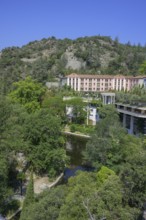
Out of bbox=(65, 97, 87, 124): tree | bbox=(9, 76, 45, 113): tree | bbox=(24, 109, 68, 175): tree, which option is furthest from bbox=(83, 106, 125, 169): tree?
bbox=(9, 76, 45, 113): tree

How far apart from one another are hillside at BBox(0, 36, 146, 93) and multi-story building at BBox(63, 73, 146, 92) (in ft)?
36.4

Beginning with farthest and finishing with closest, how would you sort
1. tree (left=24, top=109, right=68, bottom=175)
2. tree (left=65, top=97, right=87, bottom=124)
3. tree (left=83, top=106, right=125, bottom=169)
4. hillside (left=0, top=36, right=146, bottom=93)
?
hillside (left=0, top=36, right=146, bottom=93) < tree (left=65, top=97, right=87, bottom=124) < tree (left=24, top=109, right=68, bottom=175) < tree (left=83, top=106, right=125, bottom=169)

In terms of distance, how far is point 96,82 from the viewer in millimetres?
84875

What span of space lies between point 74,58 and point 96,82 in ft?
98.1

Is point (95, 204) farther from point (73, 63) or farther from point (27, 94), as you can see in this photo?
point (73, 63)

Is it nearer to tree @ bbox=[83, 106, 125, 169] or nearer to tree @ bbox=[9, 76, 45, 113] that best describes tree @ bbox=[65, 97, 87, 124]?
tree @ bbox=[9, 76, 45, 113]

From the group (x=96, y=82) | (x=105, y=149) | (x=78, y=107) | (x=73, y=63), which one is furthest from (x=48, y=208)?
(x=73, y=63)

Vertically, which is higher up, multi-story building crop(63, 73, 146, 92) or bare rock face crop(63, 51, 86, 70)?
bare rock face crop(63, 51, 86, 70)

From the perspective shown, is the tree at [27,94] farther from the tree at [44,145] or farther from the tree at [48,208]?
the tree at [48,208]

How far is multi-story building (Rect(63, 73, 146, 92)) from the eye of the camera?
81625 millimetres

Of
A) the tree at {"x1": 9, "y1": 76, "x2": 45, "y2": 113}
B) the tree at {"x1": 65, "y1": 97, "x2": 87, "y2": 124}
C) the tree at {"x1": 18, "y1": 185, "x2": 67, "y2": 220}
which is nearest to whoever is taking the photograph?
the tree at {"x1": 18, "y1": 185, "x2": 67, "y2": 220}

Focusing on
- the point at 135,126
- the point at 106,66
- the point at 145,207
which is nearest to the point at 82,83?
the point at 106,66

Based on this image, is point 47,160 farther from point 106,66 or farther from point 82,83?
point 106,66

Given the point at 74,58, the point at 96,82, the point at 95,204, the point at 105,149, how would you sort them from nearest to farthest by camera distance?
the point at 95,204 < the point at 105,149 < the point at 96,82 < the point at 74,58
